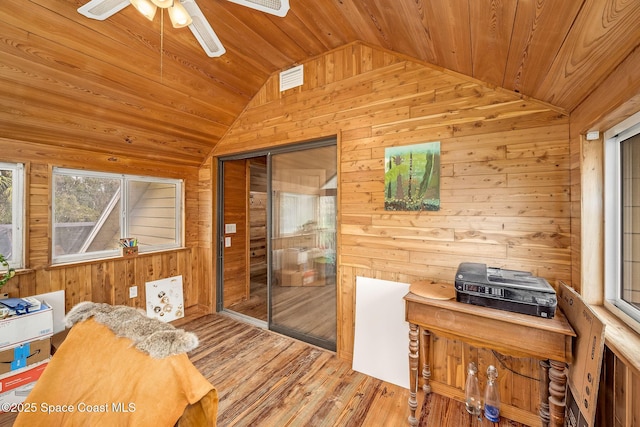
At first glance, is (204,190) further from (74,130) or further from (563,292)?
(563,292)

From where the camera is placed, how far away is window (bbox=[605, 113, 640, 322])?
4.33ft

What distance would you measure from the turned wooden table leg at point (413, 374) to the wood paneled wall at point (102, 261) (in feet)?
9.20

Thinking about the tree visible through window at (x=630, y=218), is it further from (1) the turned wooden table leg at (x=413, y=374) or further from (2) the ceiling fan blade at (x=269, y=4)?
(2) the ceiling fan blade at (x=269, y=4)

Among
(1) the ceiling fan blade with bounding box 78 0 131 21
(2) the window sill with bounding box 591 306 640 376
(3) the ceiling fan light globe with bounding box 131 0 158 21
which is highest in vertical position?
Answer: (1) the ceiling fan blade with bounding box 78 0 131 21

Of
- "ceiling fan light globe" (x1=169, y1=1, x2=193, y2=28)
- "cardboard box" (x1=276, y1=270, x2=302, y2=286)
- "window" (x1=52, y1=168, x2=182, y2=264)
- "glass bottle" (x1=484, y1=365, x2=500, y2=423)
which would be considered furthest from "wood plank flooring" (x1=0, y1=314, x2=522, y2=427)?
"ceiling fan light globe" (x1=169, y1=1, x2=193, y2=28)

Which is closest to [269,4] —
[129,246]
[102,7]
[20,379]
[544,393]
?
[102,7]

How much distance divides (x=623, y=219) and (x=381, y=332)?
1.71 metres

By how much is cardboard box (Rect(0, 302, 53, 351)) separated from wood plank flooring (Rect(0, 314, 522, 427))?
1.63ft

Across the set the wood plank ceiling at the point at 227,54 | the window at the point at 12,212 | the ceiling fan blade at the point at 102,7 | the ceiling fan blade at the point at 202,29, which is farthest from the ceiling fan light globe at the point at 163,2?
the window at the point at 12,212

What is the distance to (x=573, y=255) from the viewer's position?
161cm

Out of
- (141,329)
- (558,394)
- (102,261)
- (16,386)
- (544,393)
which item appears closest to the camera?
(141,329)

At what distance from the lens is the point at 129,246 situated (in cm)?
304

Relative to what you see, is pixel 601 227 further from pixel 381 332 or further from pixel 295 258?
pixel 295 258

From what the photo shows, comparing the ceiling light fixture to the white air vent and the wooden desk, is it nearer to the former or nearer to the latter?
the white air vent
